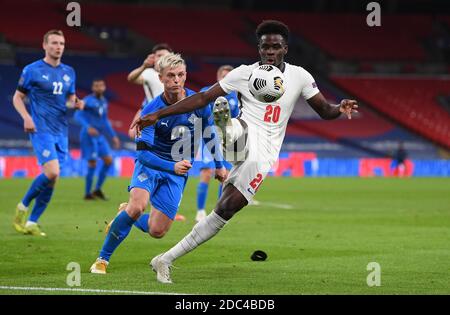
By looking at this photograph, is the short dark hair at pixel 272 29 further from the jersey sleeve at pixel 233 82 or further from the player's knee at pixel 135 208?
the player's knee at pixel 135 208

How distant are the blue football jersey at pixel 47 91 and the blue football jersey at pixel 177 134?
4.00 metres

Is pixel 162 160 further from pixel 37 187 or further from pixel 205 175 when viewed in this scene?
pixel 205 175

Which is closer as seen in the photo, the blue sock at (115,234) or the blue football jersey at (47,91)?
the blue sock at (115,234)

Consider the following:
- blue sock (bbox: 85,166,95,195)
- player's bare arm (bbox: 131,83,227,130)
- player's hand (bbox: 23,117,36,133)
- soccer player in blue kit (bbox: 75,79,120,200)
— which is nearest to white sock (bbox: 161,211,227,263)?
player's bare arm (bbox: 131,83,227,130)

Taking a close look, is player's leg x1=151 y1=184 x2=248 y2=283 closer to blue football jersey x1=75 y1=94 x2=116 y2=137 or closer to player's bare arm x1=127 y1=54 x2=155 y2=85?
player's bare arm x1=127 y1=54 x2=155 y2=85

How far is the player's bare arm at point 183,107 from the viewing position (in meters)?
8.10

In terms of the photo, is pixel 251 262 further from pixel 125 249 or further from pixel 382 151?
pixel 382 151

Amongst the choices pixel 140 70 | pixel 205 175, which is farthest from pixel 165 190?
pixel 205 175

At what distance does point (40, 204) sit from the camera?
13.1 m

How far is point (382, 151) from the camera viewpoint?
42.7m

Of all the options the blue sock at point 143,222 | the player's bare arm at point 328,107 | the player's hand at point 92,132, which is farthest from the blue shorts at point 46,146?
the player's hand at point 92,132

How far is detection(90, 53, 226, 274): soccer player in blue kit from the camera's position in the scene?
9.10m

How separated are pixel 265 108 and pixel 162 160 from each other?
1401 millimetres
